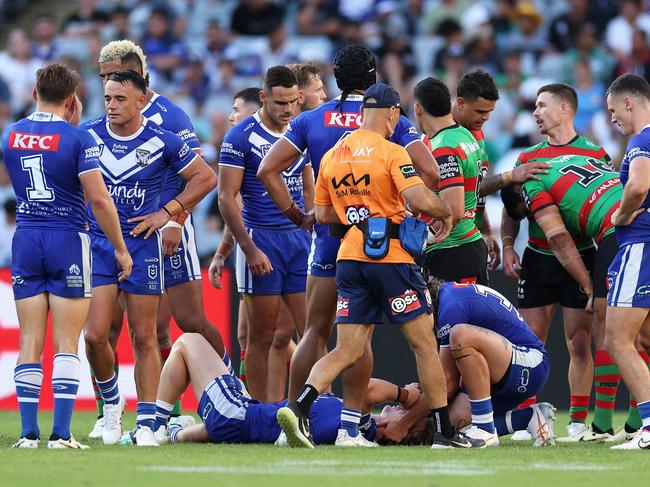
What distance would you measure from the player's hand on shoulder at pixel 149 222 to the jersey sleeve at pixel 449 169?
2.10 meters

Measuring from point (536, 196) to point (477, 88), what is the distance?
3.38ft

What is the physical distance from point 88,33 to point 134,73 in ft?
40.3

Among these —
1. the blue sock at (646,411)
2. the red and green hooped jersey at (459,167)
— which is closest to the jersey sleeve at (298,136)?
the red and green hooped jersey at (459,167)

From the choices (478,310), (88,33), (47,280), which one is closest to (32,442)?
(47,280)

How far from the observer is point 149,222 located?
30.8 feet

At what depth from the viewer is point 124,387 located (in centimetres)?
1377

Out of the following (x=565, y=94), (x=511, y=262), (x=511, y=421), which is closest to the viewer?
(x=511, y=421)

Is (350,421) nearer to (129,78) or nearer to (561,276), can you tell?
(561,276)

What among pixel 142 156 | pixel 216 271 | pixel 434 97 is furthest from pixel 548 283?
pixel 142 156

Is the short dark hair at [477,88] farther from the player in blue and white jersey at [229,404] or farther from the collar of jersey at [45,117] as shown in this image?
the collar of jersey at [45,117]

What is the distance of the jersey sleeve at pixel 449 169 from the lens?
31.4ft

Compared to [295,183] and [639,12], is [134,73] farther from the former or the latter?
[639,12]

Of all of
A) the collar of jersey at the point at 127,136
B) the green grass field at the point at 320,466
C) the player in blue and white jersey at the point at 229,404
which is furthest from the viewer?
the collar of jersey at the point at 127,136

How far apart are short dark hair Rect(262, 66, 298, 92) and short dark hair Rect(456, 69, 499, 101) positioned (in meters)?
1.42
